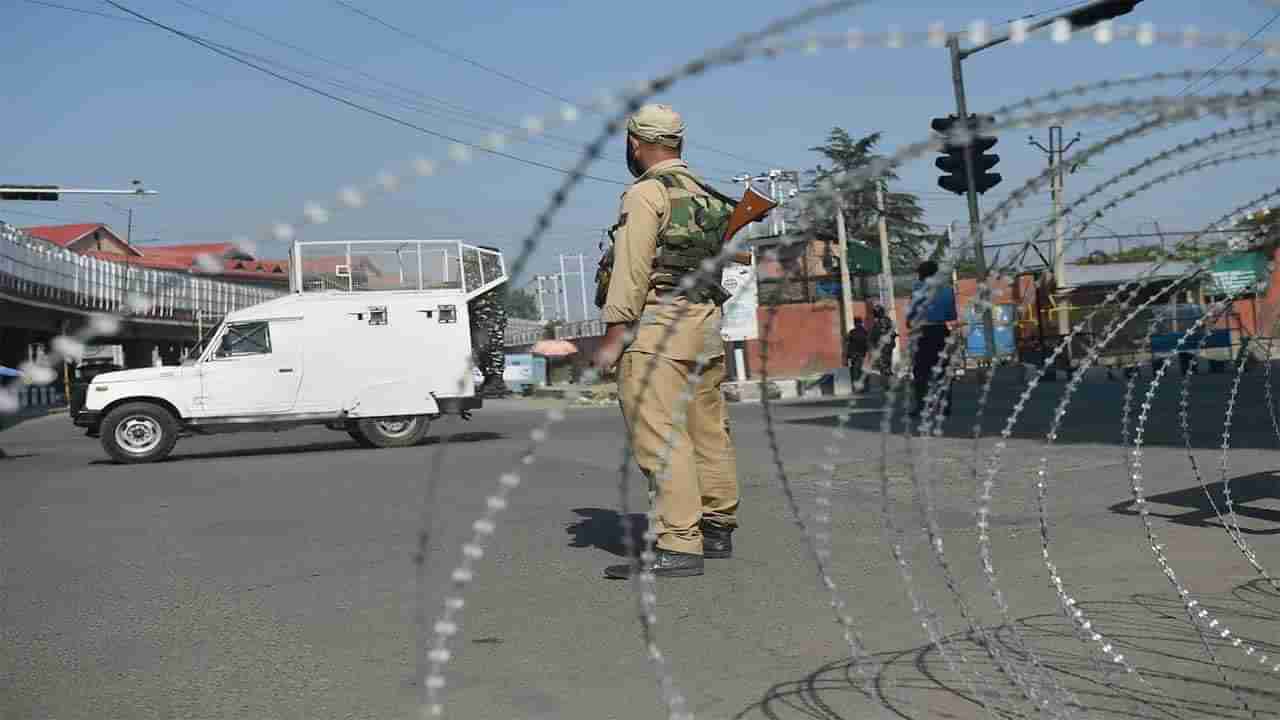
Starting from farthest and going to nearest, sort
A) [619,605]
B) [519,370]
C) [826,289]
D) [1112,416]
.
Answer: [826,289] < [519,370] < [1112,416] < [619,605]

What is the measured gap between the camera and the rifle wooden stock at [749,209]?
17.5 ft

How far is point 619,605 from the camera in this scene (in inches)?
197

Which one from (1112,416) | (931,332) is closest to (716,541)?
(931,332)

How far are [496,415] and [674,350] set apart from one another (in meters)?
21.4

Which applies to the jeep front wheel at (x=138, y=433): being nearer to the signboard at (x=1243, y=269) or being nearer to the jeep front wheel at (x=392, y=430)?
the jeep front wheel at (x=392, y=430)

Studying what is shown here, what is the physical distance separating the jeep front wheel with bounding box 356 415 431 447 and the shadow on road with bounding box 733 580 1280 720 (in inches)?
537

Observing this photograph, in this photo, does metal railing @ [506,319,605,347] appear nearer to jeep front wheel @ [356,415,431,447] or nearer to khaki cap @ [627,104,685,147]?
jeep front wheel @ [356,415,431,447]

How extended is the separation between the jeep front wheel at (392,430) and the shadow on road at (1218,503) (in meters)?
11.3

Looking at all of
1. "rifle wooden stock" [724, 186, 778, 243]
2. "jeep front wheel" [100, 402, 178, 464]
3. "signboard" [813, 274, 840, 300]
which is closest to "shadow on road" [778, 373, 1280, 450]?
"rifle wooden stock" [724, 186, 778, 243]

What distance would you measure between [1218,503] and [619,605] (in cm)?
337

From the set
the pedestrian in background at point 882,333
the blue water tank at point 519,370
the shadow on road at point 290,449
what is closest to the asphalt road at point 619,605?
the shadow on road at point 290,449

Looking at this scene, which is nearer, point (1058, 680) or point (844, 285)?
point (1058, 680)

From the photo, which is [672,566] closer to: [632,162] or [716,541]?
[716,541]

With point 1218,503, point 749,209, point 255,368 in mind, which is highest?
point 255,368
